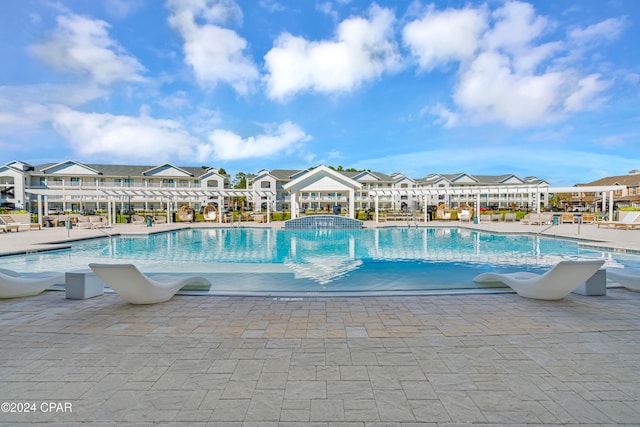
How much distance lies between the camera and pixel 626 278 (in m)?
5.23

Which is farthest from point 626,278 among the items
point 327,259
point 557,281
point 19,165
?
point 19,165

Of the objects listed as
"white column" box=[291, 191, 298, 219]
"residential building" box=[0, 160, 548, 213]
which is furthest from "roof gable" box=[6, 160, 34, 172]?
"white column" box=[291, 191, 298, 219]

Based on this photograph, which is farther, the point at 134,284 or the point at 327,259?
the point at 327,259

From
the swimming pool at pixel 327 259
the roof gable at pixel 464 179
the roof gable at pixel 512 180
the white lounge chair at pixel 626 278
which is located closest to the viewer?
the white lounge chair at pixel 626 278

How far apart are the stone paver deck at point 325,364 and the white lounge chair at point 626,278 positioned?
37.8 inches

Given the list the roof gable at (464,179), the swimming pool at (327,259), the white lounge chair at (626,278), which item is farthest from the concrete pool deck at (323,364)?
the roof gable at (464,179)

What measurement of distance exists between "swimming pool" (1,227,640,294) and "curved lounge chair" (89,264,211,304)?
84cm

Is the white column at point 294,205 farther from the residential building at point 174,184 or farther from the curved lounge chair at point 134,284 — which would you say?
the curved lounge chair at point 134,284

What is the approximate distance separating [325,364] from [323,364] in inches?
0.7

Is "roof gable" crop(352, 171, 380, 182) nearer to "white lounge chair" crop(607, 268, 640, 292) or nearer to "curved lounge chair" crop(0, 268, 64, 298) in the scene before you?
"white lounge chair" crop(607, 268, 640, 292)

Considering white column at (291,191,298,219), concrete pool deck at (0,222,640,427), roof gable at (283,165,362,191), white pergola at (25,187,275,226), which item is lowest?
concrete pool deck at (0,222,640,427)

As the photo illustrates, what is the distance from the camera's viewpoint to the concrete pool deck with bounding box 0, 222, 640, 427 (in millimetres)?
2134

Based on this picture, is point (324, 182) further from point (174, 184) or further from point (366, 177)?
point (174, 184)

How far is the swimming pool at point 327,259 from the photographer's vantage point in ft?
23.3
